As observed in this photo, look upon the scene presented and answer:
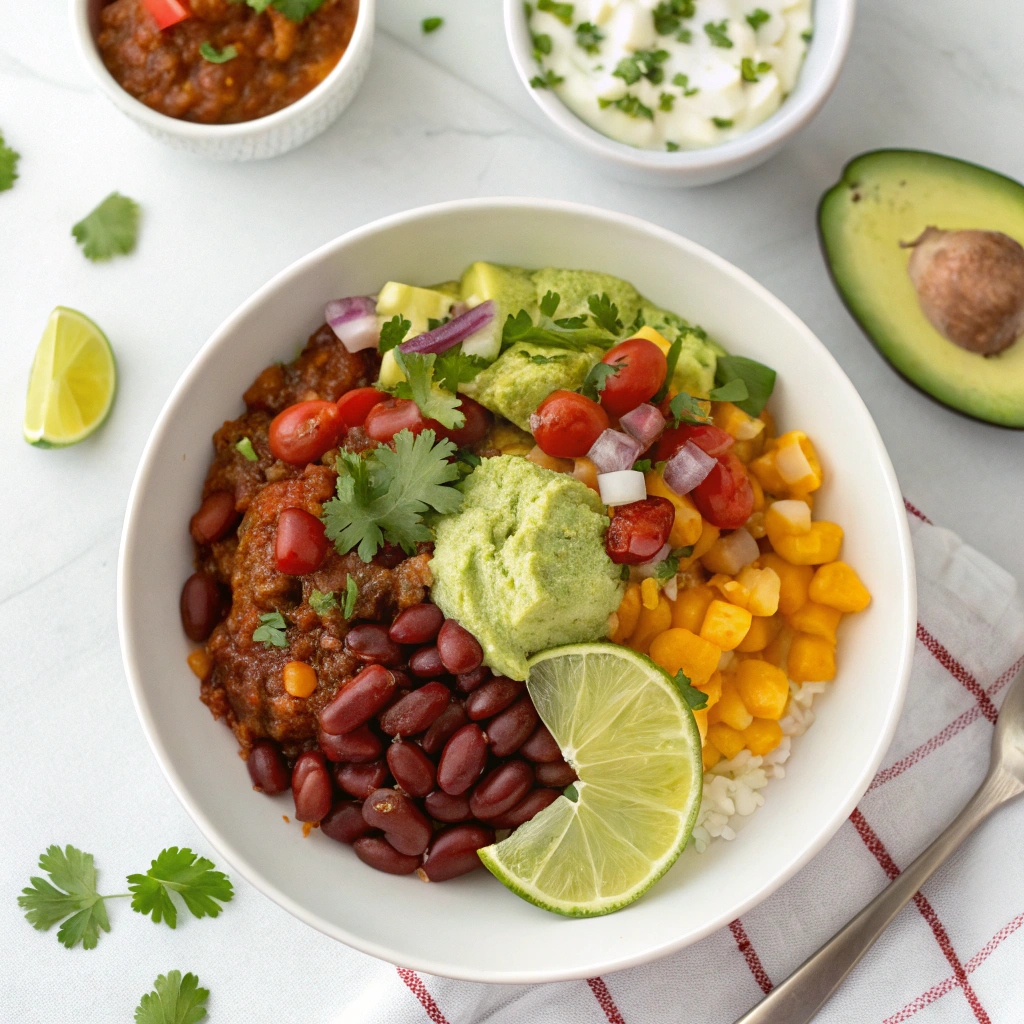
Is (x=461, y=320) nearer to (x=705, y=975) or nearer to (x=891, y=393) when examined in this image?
(x=891, y=393)

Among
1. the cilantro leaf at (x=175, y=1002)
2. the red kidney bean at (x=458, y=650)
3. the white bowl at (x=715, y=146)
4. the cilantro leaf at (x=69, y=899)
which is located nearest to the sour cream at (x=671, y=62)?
the white bowl at (x=715, y=146)

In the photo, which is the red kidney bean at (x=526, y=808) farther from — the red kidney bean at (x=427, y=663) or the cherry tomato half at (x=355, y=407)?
the cherry tomato half at (x=355, y=407)

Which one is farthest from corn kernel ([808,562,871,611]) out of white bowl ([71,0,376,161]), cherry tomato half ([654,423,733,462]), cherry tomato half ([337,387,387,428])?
white bowl ([71,0,376,161])

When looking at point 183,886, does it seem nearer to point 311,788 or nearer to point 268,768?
point 268,768

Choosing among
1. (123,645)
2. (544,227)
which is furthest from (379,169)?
(123,645)

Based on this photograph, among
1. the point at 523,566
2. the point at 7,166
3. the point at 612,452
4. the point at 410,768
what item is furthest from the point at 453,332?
the point at 7,166

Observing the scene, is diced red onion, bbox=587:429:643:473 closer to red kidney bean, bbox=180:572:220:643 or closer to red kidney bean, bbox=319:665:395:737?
red kidney bean, bbox=319:665:395:737
